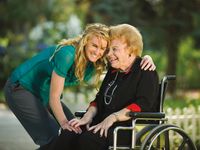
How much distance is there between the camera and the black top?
481 centimetres

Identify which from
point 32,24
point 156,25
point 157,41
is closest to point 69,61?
point 156,25

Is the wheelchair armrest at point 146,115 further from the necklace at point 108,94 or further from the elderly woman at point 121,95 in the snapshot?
the necklace at point 108,94

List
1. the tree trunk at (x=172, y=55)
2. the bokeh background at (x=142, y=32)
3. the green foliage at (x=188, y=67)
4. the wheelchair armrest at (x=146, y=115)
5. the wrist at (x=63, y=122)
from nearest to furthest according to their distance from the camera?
the wheelchair armrest at (x=146, y=115) → the wrist at (x=63, y=122) → the bokeh background at (x=142, y=32) → the tree trunk at (x=172, y=55) → the green foliage at (x=188, y=67)

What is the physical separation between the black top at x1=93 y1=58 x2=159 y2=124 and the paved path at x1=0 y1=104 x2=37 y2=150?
7.39 ft

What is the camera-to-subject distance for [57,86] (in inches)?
191

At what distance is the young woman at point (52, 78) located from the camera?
4.86m

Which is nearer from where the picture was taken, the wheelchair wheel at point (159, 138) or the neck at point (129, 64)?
the wheelchair wheel at point (159, 138)

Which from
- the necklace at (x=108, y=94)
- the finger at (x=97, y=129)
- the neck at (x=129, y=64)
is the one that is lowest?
the finger at (x=97, y=129)

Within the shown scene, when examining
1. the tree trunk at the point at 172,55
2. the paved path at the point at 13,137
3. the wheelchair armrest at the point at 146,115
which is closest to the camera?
the wheelchair armrest at the point at 146,115

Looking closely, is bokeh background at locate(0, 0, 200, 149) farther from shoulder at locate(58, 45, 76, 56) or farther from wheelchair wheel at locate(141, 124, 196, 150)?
shoulder at locate(58, 45, 76, 56)

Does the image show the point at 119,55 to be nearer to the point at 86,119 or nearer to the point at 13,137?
the point at 86,119

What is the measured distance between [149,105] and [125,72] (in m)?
0.31

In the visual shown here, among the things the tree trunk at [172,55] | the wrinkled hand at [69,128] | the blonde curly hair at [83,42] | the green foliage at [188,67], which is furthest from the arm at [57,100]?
the green foliage at [188,67]

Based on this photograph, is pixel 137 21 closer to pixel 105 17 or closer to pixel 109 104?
pixel 105 17
